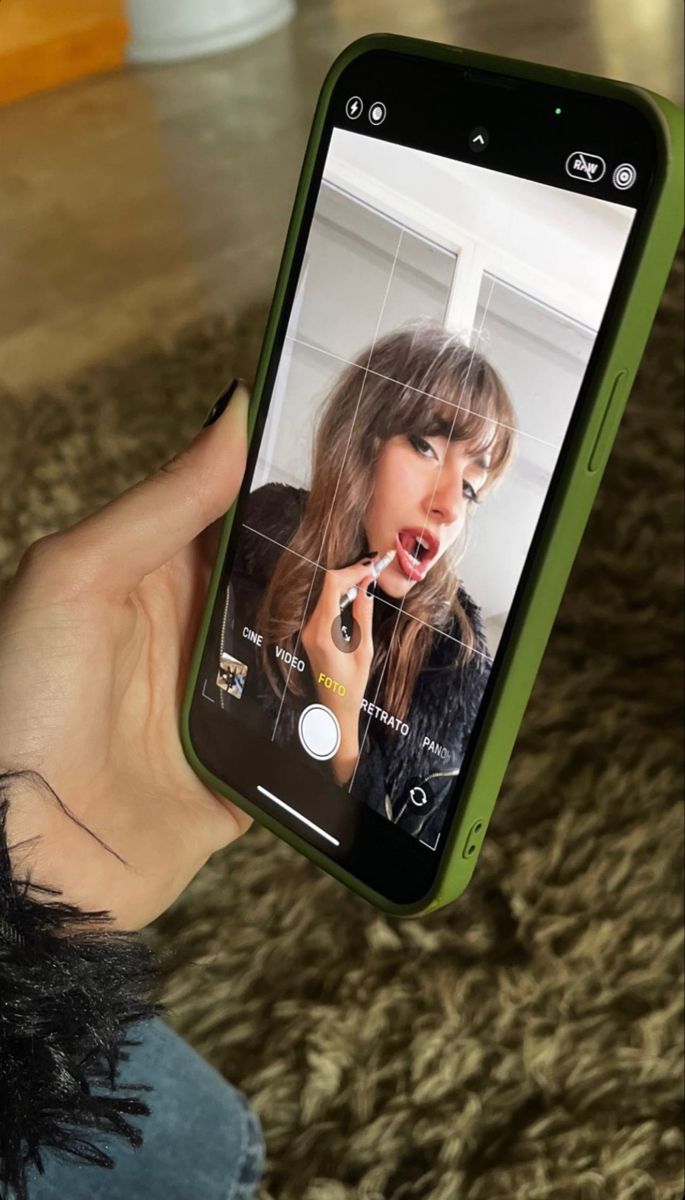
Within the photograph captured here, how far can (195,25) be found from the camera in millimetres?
527

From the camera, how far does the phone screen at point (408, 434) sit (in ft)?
1.16

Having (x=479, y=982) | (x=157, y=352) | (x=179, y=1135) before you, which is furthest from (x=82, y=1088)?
(x=157, y=352)

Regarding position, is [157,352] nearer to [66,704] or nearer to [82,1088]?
[66,704]

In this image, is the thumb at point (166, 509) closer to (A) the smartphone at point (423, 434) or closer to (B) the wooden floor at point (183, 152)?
(A) the smartphone at point (423, 434)

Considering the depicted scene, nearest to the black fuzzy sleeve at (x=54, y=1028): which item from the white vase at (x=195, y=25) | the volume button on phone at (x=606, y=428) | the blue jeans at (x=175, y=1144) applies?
the blue jeans at (x=175, y=1144)

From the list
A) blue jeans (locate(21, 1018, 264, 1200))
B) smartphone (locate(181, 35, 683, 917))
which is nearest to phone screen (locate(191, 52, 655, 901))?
smartphone (locate(181, 35, 683, 917))

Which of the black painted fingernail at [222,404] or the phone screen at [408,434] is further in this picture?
the black painted fingernail at [222,404]

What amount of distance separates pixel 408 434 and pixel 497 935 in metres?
0.26

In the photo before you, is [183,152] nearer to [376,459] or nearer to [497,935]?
[376,459]

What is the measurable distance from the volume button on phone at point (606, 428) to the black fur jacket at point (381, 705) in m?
0.06

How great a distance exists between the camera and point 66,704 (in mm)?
440

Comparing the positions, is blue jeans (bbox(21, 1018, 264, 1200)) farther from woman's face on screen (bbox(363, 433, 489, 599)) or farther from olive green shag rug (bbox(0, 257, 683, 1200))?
woman's face on screen (bbox(363, 433, 489, 599))

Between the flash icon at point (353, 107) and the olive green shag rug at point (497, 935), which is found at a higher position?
the flash icon at point (353, 107)

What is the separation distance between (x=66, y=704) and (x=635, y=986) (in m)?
0.28
